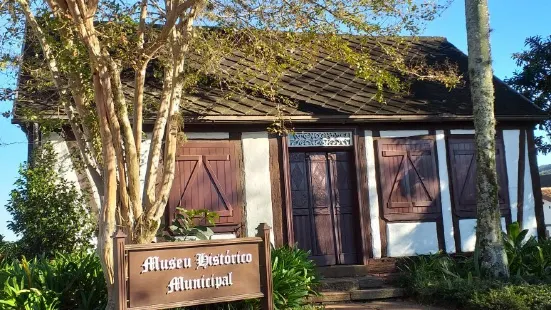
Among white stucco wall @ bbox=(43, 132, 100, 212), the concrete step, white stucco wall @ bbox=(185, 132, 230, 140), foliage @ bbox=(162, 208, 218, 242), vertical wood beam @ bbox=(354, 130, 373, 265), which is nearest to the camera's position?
foliage @ bbox=(162, 208, 218, 242)

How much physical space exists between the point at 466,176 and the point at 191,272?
6.36 meters

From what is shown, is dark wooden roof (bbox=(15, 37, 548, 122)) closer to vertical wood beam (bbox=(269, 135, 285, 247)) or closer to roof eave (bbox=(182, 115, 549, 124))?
roof eave (bbox=(182, 115, 549, 124))

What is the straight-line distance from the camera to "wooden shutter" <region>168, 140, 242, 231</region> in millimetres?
9336

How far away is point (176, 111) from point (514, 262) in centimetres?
585

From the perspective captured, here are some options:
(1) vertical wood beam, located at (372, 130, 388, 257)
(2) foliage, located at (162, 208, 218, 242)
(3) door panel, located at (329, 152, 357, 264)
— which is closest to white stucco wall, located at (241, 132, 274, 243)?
(2) foliage, located at (162, 208, 218, 242)

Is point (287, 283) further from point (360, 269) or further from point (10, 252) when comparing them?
point (10, 252)

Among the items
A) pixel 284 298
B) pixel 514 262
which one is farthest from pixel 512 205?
pixel 284 298

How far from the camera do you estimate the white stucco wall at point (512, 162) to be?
1078cm

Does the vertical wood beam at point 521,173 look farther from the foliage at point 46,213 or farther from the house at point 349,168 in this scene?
the foliage at point 46,213

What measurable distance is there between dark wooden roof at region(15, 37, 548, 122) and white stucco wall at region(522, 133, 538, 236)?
1.02 meters

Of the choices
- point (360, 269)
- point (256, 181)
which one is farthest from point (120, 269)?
point (360, 269)

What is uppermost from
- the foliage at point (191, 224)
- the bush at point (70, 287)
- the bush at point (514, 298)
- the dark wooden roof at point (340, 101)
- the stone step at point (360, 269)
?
the dark wooden roof at point (340, 101)

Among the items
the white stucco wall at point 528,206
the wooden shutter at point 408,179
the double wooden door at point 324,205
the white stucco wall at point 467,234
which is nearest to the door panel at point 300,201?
the double wooden door at point 324,205

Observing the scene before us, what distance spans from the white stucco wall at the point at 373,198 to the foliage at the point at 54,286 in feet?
15.9
